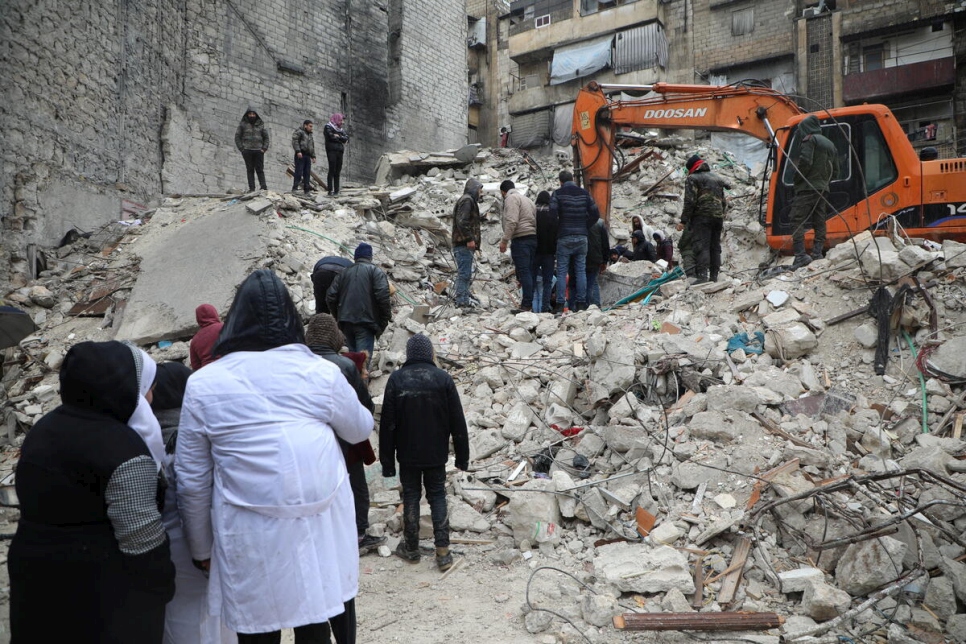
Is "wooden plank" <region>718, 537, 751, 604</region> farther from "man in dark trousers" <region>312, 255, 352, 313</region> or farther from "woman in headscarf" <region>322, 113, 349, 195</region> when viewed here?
"woman in headscarf" <region>322, 113, 349, 195</region>

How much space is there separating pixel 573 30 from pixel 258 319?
29.0 meters

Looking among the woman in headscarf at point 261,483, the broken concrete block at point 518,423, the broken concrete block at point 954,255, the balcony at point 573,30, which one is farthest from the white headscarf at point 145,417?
the balcony at point 573,30

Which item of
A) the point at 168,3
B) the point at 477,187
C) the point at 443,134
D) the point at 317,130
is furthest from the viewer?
the point at 443,134

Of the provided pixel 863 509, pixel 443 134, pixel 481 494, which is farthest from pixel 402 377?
pixel 443 134

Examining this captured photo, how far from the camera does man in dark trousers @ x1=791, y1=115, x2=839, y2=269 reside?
7.05 m

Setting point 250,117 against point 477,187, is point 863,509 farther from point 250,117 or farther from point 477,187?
point 250,117

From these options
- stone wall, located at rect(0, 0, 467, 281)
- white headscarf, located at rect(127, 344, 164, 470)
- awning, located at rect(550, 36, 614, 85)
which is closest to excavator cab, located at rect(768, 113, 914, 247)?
white headscarf, located at rect(127, 344, 164, 470)

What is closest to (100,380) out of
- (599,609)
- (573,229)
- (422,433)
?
(422,433)

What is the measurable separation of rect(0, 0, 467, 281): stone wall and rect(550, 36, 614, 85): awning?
7.23m

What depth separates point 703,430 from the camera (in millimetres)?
4824

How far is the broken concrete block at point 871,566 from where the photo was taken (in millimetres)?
3463

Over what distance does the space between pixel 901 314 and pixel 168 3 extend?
1439 cm

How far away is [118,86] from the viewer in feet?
39.1

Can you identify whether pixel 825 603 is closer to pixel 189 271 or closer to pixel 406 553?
pixel 406 553
